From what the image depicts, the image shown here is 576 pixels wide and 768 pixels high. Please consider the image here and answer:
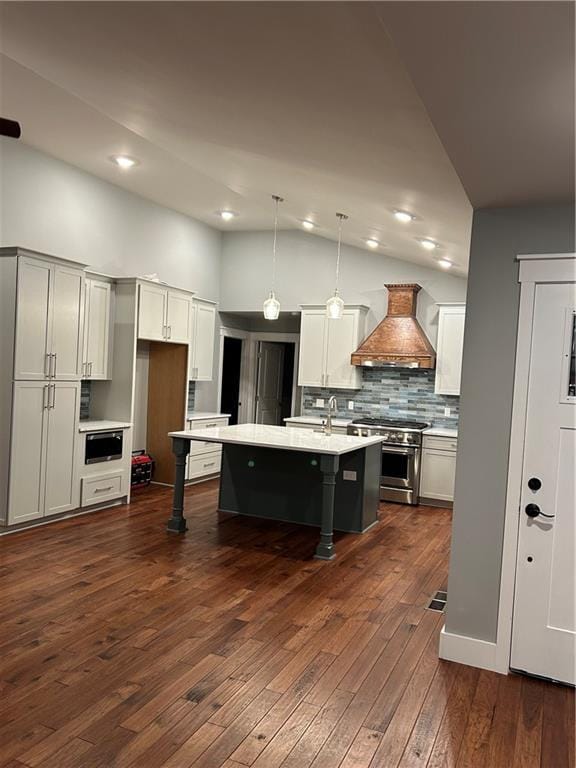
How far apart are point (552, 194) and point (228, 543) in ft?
12.1

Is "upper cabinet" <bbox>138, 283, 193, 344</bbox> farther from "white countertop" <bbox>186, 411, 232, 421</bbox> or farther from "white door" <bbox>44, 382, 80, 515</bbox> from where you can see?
"white door" <bbox>44, 382, 80, 515</bbox>

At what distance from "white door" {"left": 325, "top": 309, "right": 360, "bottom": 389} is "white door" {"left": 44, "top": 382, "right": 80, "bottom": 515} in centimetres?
340

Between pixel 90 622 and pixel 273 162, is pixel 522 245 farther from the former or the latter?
pixel 90 622

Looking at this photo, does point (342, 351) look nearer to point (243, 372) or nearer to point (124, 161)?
point (243, 372)

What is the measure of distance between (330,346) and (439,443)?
1.91 m

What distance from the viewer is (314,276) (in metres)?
8.35

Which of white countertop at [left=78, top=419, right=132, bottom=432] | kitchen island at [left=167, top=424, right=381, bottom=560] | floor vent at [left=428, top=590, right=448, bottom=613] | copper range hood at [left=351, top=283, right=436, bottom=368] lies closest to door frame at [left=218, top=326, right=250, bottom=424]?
copper range hood at [left=351, top=283, right=436, bottom=368]

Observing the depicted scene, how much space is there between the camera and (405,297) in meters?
7.61

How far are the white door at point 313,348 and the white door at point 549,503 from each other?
492 centimetres

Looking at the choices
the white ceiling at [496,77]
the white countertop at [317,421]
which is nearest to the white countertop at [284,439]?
the white countertop at [317,421]

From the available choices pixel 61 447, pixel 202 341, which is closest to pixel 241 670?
pixel 61 447

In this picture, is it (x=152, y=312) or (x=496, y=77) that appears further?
(x=152, y=312)

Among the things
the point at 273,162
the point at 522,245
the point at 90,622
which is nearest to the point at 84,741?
the point at 90,622

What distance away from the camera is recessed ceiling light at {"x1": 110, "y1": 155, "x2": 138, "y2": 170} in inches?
228
